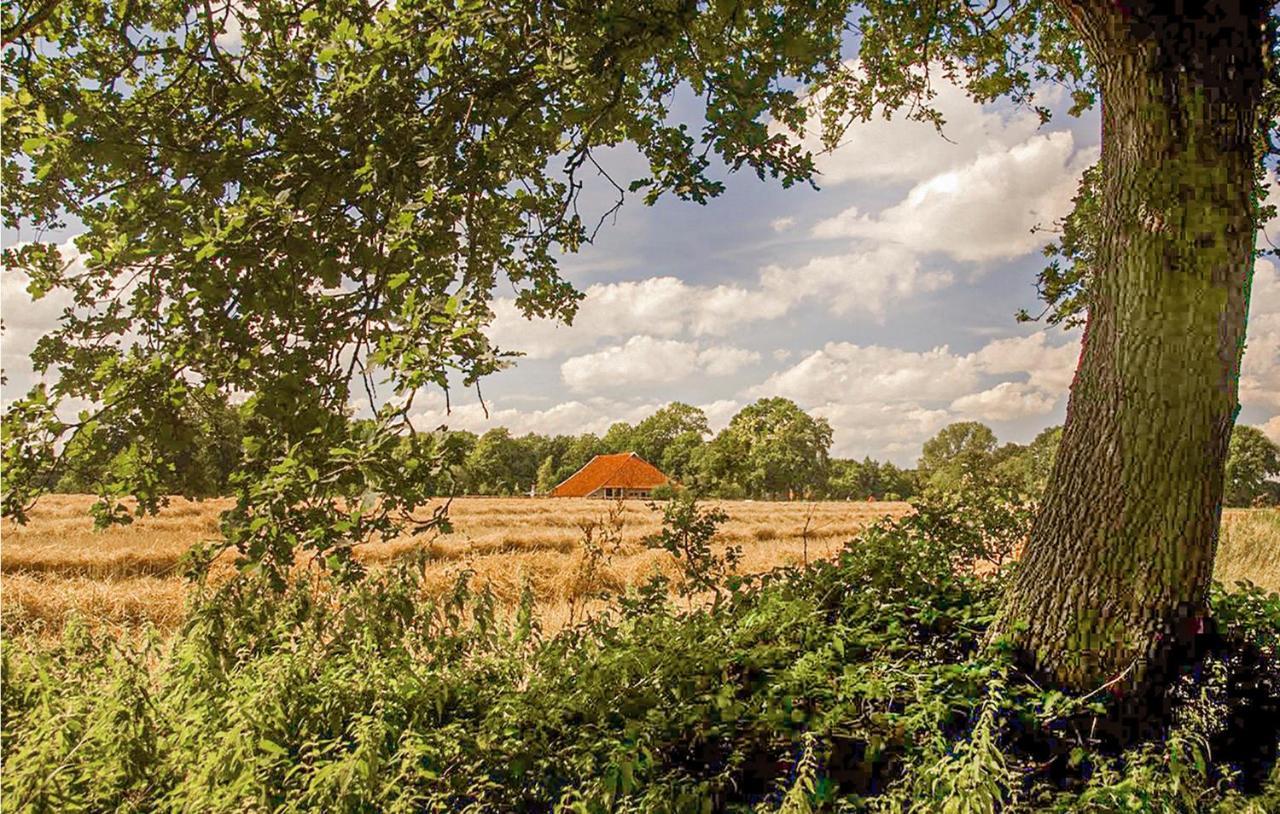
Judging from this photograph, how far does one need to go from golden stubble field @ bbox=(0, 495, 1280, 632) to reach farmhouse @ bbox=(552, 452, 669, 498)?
13778 mm

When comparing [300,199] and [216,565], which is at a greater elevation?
[300,199]

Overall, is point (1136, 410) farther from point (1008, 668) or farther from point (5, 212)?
point (5, 212)

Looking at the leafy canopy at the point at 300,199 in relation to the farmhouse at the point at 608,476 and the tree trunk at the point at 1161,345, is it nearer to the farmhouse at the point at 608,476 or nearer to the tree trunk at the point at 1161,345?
the tree trunk at the point at 1161,345

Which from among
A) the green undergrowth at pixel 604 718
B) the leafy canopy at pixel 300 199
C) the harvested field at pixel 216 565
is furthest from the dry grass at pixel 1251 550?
the leafy canopy at pixel 300 199

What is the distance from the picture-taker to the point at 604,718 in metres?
4.11

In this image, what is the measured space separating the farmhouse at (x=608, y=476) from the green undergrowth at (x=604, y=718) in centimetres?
2505

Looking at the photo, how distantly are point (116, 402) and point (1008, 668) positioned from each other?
16.9 ft

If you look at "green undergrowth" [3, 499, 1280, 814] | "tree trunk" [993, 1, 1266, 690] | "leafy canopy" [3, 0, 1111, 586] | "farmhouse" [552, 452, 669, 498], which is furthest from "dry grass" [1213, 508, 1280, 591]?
"farmhouse" [552, 452, 669, 498]

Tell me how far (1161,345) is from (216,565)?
1141cm

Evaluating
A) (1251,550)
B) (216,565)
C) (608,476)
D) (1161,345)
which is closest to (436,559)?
(216,565)

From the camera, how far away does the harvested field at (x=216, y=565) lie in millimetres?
9242

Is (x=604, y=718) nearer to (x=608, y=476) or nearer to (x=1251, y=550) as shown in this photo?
(x=1251, y=550)

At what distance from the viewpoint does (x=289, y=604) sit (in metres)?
4.98

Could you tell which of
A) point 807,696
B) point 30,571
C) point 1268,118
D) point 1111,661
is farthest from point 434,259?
point 30,571
